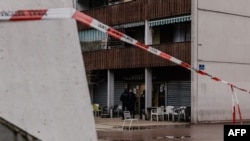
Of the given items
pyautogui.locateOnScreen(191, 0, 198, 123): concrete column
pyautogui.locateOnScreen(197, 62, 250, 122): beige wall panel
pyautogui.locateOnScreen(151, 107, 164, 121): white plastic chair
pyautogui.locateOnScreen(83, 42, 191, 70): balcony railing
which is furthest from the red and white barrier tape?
pyautogui.locateOnScreen(151, 107, 164, 121): white plastic chair

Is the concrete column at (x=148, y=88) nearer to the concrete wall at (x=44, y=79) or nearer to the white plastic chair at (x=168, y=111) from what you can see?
the white plastic chair at (x=168, y=111)

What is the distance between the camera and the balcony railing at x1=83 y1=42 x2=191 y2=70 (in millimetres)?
27156

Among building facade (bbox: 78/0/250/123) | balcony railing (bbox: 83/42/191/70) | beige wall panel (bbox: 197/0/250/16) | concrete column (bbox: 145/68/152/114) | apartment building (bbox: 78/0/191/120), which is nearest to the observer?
building facade (bbox: 78/0/250/123)

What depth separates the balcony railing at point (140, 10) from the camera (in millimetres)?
27344

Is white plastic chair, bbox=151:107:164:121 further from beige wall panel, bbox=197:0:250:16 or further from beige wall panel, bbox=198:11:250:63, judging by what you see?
beige wall panel, bbox=197:0:250:16

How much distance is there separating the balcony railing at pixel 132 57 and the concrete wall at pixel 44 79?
20.3 metres

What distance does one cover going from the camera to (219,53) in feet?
90.2

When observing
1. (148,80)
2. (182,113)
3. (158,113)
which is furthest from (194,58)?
(148,80)

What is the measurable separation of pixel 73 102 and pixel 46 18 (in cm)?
114

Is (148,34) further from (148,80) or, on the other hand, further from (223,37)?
(223,37)

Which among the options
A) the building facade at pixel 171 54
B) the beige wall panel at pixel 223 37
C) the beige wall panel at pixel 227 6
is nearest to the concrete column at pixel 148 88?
the building facade at pixel 171 54

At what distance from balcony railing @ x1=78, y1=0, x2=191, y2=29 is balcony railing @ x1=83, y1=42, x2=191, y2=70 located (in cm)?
180

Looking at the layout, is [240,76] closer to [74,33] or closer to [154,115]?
[154,115]

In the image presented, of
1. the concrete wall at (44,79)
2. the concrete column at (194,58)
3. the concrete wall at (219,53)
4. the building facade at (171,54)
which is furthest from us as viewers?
the building facade at (171,54)
